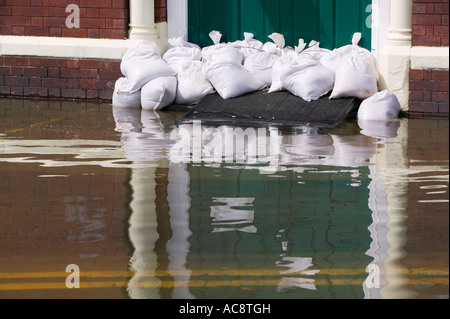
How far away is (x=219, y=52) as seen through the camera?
11305mm

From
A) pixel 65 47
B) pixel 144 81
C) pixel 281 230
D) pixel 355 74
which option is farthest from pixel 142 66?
pixel 281 230

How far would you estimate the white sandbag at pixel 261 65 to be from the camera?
36.6 ft

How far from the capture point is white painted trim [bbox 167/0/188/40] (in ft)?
39.1

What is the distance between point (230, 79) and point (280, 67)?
51cm

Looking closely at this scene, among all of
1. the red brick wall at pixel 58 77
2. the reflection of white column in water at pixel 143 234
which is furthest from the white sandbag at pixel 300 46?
the reflection of white column in water at pixel 143 234

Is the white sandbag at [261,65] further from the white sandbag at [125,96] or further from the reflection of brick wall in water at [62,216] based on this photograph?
the reflection of brick wall in water at [62,216]

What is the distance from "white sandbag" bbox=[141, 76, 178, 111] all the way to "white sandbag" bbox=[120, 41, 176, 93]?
0.09 metres

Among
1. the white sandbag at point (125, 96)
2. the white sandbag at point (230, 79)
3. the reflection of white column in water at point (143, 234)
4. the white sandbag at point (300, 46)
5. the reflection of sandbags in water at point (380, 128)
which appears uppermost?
the white sandbag at point (300, 46)

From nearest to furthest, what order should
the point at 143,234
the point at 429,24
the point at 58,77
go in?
the point at 143,234 < the point at 429,24 < the point at 58,77

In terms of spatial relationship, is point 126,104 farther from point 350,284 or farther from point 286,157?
point 350,284

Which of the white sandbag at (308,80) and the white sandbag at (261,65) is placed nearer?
the white sandbag at (308,80)

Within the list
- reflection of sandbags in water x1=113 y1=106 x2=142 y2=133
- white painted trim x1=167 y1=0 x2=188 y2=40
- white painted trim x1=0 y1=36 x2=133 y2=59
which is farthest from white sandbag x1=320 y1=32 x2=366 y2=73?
white painted trim x1=0 y1=36 x2=133 y2=59

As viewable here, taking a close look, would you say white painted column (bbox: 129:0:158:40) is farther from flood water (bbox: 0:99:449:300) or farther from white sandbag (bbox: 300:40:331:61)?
white sandbag (bbox: 300:40:331:61)

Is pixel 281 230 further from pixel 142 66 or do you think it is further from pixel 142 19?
pixel 142 19
